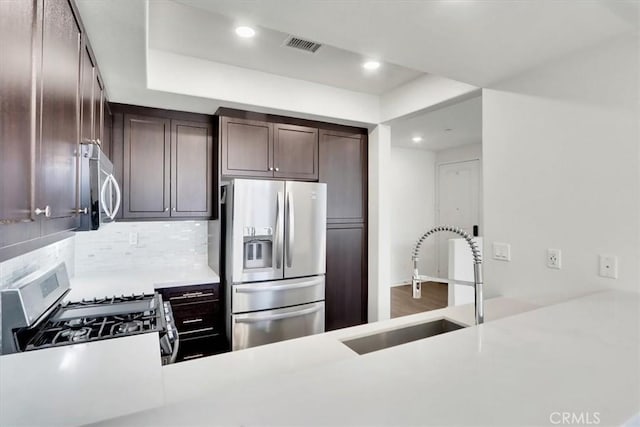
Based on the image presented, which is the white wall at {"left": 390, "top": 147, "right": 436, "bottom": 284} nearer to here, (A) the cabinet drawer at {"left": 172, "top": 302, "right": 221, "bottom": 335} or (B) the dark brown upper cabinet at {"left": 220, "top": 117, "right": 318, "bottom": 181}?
(B) the dark brown upper cabinet at {"left": 220, "top": 117, "right": 318, "bottom": 181}

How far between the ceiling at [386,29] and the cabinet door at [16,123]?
2.45 feet

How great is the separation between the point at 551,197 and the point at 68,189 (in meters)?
2.37

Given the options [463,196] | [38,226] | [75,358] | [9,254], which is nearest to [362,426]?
[9,254]

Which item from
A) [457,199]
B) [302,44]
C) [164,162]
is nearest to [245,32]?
[302,44]

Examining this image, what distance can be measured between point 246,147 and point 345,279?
1.67 meters

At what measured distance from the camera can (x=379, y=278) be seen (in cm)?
341

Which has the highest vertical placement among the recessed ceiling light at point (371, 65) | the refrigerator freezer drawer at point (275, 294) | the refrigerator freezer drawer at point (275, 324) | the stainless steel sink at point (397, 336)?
the recessed ceiling light at point (371, 65)

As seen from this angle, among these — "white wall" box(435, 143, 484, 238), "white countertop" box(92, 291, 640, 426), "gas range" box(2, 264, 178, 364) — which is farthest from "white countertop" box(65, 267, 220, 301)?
"white wall" box(435, 143, 484, 238)

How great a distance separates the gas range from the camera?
1401 millimetres

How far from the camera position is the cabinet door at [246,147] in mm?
2854

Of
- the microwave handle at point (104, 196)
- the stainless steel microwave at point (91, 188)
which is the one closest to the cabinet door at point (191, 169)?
the microwave handle at point (104, 196)

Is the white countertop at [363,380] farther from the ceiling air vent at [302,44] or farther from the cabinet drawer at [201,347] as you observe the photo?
the ceiling air vent at [302,44]

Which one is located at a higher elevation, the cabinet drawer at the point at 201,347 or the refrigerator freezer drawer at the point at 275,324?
the refrigerator freezer drawer at the point at 275,324

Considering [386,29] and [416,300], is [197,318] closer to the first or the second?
[386,29]
